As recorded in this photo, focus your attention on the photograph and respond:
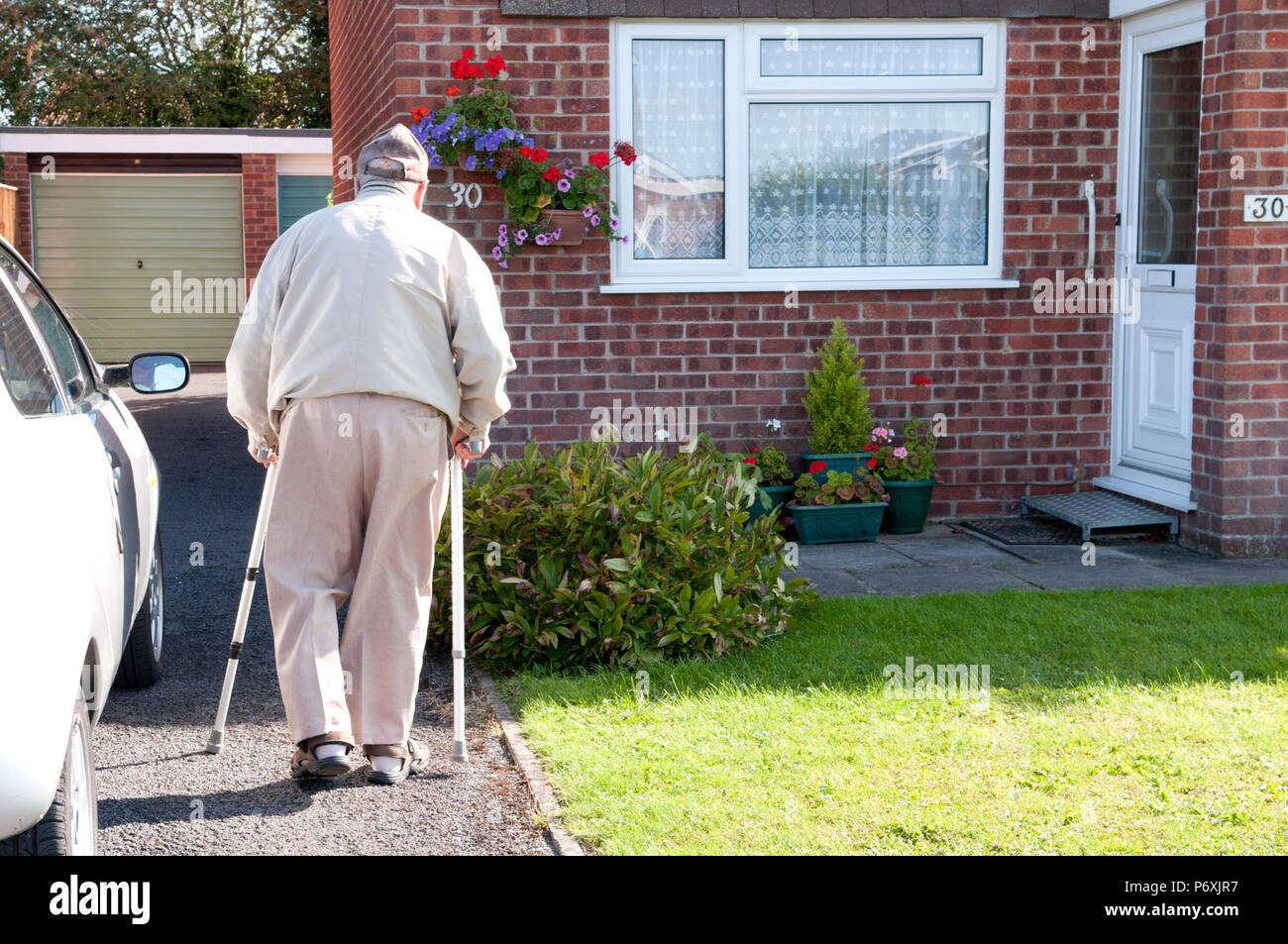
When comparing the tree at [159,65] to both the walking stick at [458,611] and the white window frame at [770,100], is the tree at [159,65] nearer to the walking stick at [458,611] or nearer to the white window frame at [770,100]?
the white window frame at [770,100]

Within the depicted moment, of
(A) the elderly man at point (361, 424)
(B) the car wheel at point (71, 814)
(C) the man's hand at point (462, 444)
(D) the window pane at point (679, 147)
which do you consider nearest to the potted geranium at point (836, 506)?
(D) the window pane at point (679, 147)

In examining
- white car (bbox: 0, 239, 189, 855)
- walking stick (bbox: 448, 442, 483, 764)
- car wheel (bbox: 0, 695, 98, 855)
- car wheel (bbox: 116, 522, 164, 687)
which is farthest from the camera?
car wheel (bbox: 116, 522, 164, 687)

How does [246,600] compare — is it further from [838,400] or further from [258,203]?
[258,203]

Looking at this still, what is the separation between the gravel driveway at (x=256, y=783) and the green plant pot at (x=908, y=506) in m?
3.42

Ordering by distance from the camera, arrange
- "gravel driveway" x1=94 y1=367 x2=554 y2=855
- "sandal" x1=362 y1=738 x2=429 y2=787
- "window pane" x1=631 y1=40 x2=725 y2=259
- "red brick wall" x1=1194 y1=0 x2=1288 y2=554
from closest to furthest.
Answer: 1. "gravel driveway" x1=94 y1=367 x2=554 y2=855
2. "sandal" x1=362 y1=738 x2=429 y2=787
3. "red brick wall" x1=1194 y1=0 x2=1288 y2=554
4. "window pane" x1=631 y1=40 x2=725 y2=259

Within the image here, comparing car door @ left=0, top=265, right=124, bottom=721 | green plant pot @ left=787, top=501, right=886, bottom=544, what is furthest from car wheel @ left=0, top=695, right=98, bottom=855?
green plant pot @ left=787, top=501, right=886, bottom=544

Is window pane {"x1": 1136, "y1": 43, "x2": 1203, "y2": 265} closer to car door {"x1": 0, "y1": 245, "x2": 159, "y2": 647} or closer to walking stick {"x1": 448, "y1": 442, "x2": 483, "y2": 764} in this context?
walking stick {"x1": 448, "y1": 442, "x2": 483, "y2": 764}

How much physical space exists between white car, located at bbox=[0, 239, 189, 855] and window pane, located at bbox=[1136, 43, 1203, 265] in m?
5.75

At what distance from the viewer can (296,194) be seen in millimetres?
21453

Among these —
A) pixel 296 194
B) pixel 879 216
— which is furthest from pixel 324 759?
pixel 296 194

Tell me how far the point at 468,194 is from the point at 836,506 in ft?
8.95

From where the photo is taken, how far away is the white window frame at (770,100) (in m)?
8.39

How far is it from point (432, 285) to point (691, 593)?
6.16ft

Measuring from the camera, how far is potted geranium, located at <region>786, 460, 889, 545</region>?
26.9 ft
